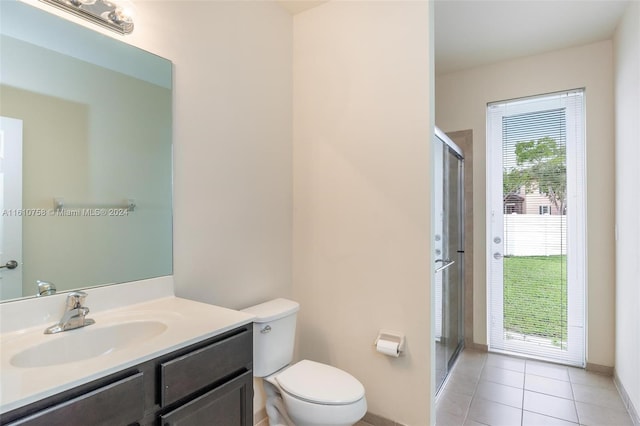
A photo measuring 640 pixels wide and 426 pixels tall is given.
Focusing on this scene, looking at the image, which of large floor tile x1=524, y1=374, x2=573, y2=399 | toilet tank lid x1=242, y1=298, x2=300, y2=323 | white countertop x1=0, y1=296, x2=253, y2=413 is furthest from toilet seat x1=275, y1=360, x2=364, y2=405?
large floor tile x1=524, y1=374, x2=573, y2=399

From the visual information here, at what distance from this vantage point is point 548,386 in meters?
2.58

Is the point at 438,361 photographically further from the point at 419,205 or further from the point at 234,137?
the point at 234,137

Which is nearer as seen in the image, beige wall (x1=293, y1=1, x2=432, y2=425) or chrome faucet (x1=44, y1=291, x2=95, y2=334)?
chrome faucet (x1=44, y1=291, x2=95, y2=334)

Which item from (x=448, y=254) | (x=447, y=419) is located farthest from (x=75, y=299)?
(x=448, y=254)

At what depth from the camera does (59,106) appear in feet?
4.13

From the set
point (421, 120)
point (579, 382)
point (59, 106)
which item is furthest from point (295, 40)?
point (579, 382)

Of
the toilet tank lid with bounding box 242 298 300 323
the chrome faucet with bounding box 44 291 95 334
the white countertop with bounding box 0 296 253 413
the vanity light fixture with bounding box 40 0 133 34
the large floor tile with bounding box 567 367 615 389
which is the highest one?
the vanity light fixture with bounding box 40 0 133 34

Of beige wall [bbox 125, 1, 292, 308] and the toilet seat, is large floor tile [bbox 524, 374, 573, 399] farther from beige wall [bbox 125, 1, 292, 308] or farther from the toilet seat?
beige wall [bbox 125, 1, 292, 308]

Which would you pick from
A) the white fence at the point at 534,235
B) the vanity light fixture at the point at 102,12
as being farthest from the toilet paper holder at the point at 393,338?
the vanity light fixture at the point at 102,12

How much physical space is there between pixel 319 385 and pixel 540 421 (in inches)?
60.7

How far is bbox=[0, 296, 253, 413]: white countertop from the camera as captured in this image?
796 mm

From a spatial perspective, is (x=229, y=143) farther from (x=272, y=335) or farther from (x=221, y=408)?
(x=221, y=408)

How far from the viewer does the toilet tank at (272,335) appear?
5.78 ft

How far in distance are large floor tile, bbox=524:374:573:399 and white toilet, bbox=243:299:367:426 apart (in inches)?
67.4
